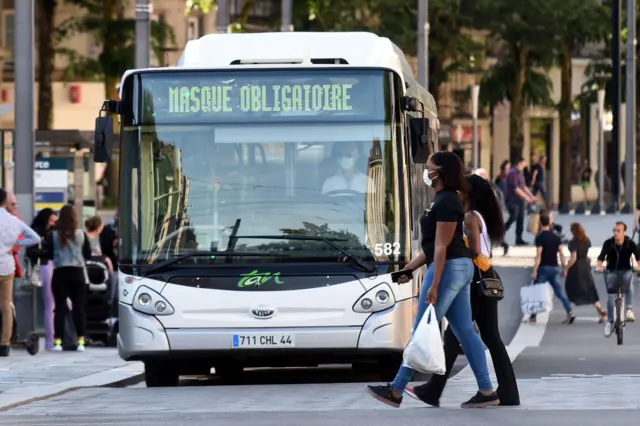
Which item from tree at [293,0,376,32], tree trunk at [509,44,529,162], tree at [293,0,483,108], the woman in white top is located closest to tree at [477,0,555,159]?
tree trunk at [509,44,529,162]

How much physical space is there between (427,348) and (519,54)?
44.2 m

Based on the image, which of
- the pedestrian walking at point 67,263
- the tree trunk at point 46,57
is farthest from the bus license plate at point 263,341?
the tree trunk at point 46,57

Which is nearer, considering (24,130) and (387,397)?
(387,397)

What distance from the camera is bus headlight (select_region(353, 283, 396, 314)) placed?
14867mm

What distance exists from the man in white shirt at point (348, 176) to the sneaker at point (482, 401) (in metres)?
3.11

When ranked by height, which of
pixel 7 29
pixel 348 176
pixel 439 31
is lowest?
pixel 348 176

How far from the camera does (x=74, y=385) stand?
15.5 meters

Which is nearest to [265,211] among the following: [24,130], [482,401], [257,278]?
[257,278]

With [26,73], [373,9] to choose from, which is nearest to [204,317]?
[26,73]

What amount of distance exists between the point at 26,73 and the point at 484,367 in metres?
10.2

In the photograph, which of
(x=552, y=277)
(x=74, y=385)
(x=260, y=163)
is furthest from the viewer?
(x=552, y=277)

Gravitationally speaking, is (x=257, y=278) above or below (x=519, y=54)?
below

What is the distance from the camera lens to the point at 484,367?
40.1ft

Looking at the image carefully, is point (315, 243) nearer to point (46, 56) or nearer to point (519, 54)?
point (46, 56)
